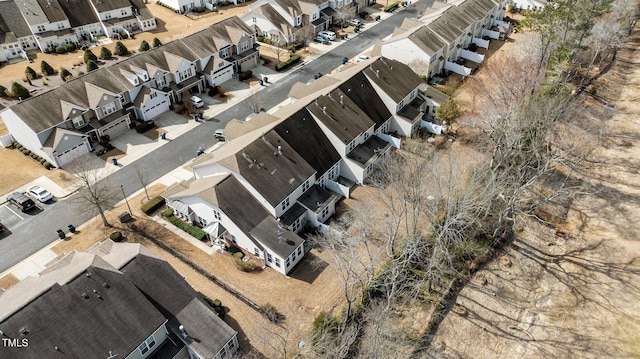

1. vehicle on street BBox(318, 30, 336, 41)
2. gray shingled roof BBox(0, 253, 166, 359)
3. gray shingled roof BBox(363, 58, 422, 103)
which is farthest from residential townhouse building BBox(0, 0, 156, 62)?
gray shingled roof BBox(0, 253, 166, 359)

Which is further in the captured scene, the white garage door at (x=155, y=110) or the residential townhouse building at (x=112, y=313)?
the white garage door at (x=155, y=110)

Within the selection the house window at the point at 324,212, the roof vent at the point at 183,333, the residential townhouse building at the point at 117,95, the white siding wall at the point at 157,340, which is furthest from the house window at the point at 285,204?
the residential townhouse building at the point at 117,95

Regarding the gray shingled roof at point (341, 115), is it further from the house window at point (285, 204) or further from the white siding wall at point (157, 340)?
the white siding wall at point (157, 340)

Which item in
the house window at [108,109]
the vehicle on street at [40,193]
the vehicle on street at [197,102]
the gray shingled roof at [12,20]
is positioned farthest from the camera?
the gray shingled roof at [12,20]

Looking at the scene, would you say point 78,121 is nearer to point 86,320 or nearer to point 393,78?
point 86,320

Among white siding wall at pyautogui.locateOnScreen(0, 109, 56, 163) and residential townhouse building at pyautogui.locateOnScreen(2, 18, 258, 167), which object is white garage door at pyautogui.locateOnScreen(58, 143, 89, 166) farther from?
white siding wall at pyautogui.locateOnScreen(0, 109, 56, 163)
